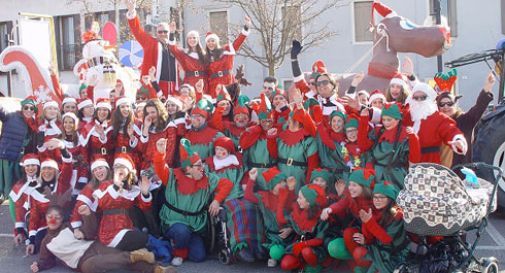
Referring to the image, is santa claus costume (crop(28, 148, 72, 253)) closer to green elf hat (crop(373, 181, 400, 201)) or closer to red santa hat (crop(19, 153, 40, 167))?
red santa hat (crop(19, 153, 40, 167))

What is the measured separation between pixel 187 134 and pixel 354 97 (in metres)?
1.86

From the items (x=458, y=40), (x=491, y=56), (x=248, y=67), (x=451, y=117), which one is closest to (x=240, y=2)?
(x=248, y=67)

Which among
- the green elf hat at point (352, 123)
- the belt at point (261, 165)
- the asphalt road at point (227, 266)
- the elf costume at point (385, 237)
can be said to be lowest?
the asphalt road at point (227, 266)

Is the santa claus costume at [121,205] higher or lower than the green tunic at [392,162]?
lower

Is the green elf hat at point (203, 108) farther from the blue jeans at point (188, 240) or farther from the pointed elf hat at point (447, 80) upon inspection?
the pointed elf hat at point (447, 80)

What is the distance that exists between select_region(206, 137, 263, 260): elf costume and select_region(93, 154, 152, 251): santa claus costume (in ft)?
2.63

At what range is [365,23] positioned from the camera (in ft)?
71.8

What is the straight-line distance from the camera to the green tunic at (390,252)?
5539 millimetres

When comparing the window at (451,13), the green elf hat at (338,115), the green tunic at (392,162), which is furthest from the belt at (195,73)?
the window at (451,13)

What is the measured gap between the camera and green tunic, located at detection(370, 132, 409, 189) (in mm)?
6219

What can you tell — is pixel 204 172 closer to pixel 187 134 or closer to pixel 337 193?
pixel 187 134

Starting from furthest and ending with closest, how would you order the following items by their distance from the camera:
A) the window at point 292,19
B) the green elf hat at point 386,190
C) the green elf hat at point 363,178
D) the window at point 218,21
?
the window at point 218,21, the window at point 292,19, the green elf hat at point 363,178, the green elf hat at point 386,190

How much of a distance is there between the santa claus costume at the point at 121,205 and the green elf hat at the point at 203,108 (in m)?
1.02

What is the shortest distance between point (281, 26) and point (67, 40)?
10159mm
